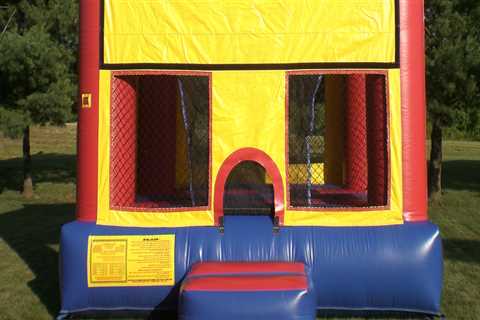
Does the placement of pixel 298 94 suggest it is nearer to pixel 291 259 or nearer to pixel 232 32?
pixel 232 32

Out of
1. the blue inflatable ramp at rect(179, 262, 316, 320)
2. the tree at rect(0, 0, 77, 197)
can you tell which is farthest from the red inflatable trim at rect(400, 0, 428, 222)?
the tree at rect(0, 0, 77, 197)

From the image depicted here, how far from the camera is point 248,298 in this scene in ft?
Answer: 11.1

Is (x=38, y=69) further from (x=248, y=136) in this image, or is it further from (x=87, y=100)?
(x=248, y=136)

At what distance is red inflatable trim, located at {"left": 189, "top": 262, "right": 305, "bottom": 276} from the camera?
3771 millimetres

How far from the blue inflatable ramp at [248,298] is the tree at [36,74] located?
7787mm

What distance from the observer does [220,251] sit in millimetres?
4141

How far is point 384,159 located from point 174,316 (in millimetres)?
2124

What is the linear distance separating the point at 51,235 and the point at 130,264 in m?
3.88

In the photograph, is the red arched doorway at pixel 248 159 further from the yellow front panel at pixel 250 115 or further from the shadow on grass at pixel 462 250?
the shadow on grass at pixel 462 250

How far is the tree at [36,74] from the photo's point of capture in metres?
10.0

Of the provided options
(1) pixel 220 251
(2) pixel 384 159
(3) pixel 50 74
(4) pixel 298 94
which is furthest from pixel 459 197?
Result: (3) pixel 50 74

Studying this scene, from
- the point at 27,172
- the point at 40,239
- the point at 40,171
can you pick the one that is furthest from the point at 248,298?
the point at 40,171

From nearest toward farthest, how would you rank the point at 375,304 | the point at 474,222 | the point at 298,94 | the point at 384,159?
the point at 375,304, the point at 384,159, the point at 298,94, the point at 474,222

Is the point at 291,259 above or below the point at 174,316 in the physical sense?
above
